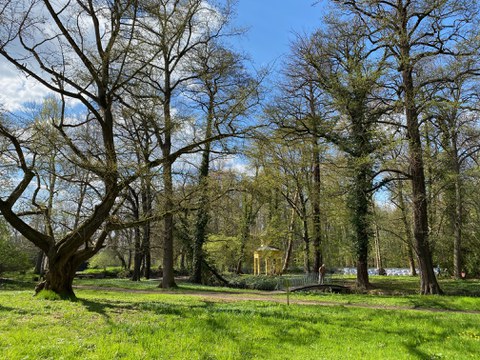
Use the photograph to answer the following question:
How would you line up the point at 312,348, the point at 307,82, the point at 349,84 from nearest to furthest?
the point at 312,348 → the point at 349,84 → the point at 307,82

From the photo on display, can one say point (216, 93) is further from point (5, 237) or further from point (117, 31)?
point (5, 237)

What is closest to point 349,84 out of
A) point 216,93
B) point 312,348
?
point 216,93

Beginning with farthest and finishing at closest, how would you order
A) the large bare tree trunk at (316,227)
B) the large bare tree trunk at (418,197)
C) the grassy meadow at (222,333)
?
the large bare tree trunk at (316,227), the large bare tree trunk at (418,197), the grassy meadow at (222,333)

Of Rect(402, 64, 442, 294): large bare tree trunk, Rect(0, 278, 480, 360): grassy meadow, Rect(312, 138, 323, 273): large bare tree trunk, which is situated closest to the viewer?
Rect(0, 278, 480, 360): grassy meadow

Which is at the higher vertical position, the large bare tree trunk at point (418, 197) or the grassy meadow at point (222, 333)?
the large bare tree trunk at point (418, 197)

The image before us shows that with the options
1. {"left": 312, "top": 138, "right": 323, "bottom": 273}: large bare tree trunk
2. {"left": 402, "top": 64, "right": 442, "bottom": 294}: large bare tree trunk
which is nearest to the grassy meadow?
{"left": 402, "top": 64, "right": 442, "bottom": 294}: large bare tree trunk

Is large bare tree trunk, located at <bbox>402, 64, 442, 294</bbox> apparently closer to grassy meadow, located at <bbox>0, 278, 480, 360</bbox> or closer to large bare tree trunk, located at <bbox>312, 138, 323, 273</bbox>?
grassy meadow, located at <bbox>0, 278, 480, 360</bbox>

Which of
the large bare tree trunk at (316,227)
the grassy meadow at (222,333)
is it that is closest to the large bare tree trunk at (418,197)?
the grassy meadow at (222,333)

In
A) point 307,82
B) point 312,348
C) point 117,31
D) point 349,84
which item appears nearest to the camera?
point 312,348

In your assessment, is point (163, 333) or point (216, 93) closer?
point (163, 333)

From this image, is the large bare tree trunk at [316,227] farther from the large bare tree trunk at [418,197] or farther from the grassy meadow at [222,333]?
the grassy meadow at [222,333]

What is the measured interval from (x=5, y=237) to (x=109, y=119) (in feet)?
65.9

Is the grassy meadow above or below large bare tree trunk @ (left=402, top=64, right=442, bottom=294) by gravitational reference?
below

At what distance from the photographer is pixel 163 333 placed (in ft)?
21.9
